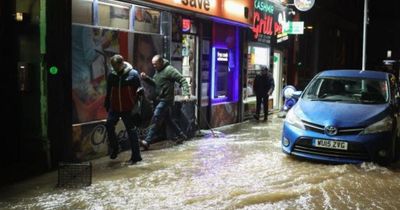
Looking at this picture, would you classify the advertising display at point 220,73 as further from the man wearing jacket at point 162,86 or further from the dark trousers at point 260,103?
the man wearing jacket at point 162,86

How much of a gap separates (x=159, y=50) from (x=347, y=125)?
438cm

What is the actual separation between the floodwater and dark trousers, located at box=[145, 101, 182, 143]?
0.48m

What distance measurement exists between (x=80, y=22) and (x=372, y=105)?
17.0 ft

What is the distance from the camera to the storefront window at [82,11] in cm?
857

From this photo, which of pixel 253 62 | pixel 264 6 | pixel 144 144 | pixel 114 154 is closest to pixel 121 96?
pixel 114 154

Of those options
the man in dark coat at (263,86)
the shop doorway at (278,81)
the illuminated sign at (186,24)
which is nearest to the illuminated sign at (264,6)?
the shop doorway at (278,81)

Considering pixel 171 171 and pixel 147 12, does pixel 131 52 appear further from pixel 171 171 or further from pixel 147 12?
pixel 171 171

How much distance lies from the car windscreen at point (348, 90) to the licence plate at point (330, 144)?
46.9 inches

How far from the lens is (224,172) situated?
826 cm

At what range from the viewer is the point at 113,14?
32.0 feet

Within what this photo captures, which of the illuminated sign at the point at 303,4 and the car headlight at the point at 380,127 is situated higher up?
the illuminated sign at the point at 303,4

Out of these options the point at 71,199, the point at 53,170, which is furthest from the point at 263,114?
the point at 71,199

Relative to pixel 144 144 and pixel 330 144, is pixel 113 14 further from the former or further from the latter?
pixel 330 144

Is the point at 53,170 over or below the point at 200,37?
below
